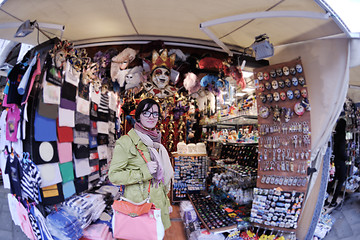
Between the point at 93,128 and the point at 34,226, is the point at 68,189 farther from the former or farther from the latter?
the point at 93,128

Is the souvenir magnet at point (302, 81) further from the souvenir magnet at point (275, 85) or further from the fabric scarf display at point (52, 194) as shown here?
the fabric scarf display at point (52, 194)

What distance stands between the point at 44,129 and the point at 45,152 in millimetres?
248

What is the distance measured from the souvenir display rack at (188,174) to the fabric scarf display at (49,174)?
221 cm

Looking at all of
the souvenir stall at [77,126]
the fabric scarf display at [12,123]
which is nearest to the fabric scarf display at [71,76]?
the souvenir stall at [77,126]

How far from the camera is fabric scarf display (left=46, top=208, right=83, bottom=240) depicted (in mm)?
1954

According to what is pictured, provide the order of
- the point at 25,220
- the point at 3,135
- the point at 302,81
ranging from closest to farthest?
the point at 25,220 < the point at 3,135 < the point at 302,81

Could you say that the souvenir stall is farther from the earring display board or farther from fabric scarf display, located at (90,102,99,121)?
the earring display board

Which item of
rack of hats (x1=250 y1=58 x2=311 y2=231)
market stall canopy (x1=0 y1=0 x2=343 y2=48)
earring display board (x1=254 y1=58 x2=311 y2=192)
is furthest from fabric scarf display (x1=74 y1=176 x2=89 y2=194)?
earring display board (x1=254 y1=58 x2=311 y2=192)

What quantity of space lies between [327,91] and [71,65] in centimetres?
318

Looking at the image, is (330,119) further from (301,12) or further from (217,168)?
(217,168)

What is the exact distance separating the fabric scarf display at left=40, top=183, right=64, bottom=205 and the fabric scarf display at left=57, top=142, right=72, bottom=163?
11.3 inches

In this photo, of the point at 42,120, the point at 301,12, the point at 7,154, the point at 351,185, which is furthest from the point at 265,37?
the point at 351,185

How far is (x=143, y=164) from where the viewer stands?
1.66 meters

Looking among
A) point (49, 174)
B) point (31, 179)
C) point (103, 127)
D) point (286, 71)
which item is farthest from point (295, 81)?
point (31, 179)
